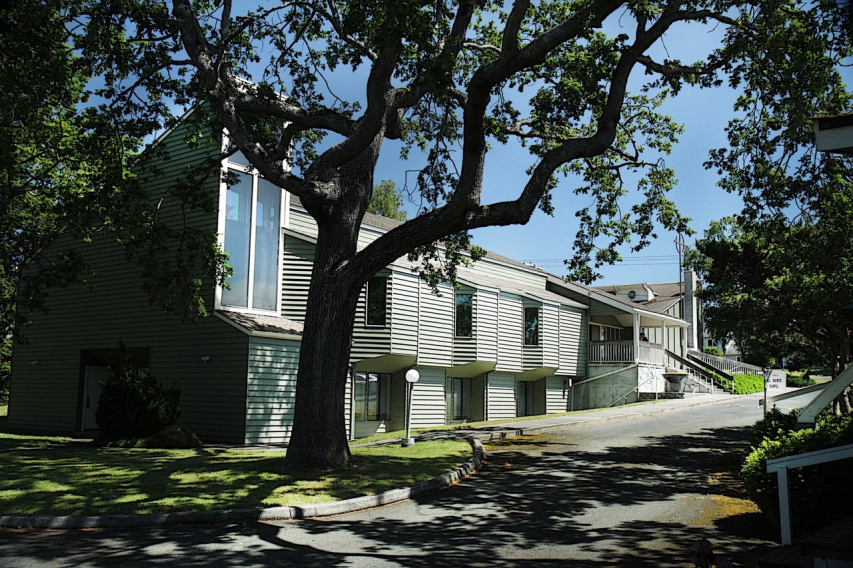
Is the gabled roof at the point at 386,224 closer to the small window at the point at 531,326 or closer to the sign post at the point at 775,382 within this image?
the small window at the point at 531,326

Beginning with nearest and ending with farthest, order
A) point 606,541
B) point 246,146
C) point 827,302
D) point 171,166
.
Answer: point 606,541 → point 246,146 → point 827,302 → point 171,166

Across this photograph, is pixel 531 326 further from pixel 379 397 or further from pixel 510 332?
pixel 379 397

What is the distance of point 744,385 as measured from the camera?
4166 centimetres

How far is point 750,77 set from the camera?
43.4 ft

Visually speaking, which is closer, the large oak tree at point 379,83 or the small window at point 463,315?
the large oak tree at point 379,83

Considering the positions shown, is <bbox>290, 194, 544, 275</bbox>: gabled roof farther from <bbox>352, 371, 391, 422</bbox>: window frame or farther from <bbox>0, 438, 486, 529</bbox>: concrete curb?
<bbox>0, 438, 486, 529</bbox>: concrete curb

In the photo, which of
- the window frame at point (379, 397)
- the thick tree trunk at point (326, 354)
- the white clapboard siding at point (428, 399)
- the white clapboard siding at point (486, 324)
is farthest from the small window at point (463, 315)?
the thick tree trunk at point (326, 354)

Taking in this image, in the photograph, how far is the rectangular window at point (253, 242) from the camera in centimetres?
2123

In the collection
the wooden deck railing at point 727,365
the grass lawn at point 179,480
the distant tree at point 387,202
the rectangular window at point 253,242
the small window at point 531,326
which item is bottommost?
the grass lawn at point 179,480

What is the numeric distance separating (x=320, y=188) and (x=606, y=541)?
7973 millimetres

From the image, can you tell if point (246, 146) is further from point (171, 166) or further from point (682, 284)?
point (682, 284)

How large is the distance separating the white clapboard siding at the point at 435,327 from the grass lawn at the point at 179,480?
1054cm

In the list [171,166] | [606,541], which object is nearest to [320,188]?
[606,541]

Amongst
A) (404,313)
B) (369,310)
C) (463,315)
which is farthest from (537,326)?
(369,310)
